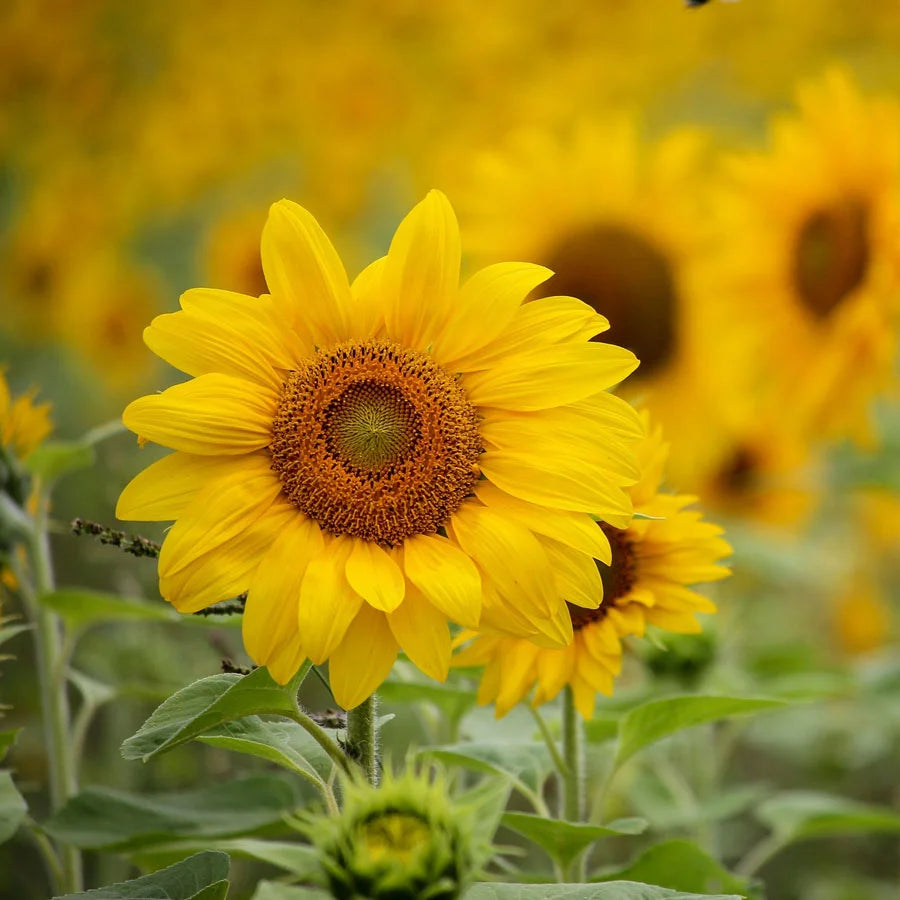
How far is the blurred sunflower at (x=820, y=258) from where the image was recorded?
1.60 meters

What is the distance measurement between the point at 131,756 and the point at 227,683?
7 cm

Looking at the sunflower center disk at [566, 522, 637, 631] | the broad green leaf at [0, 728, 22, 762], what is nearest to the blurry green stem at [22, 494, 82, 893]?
the broad green leaf at [0, 728, 22, 762]

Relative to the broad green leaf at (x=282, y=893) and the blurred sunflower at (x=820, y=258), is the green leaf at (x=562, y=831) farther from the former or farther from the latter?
the blurred sunflower at (x=820, y=258)

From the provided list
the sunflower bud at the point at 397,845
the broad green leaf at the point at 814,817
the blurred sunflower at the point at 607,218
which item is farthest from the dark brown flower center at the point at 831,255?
the sunflower bud at the point at 397,845

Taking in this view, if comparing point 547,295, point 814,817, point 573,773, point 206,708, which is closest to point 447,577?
point 206,708

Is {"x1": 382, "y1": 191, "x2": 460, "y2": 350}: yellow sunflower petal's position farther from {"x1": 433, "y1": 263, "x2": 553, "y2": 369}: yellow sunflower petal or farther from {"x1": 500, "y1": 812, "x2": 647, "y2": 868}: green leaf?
{"x1": 500, "y1": 812, "x2": 647, "y2": 868}: green leaf

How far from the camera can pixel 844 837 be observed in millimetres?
1741

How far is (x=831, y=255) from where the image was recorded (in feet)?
5.64

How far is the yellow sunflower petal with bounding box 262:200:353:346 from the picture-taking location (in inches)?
25.7

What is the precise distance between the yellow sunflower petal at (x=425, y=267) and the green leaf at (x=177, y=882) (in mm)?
302

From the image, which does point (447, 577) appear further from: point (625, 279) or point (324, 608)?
point (625, 279)

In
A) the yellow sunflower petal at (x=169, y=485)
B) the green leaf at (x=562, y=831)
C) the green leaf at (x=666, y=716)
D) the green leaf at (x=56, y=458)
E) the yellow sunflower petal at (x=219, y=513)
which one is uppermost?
the green leaf at (x=56, y=458)

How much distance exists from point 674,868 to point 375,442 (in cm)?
37

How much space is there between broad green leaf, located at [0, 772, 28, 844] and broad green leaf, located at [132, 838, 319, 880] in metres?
0.11
